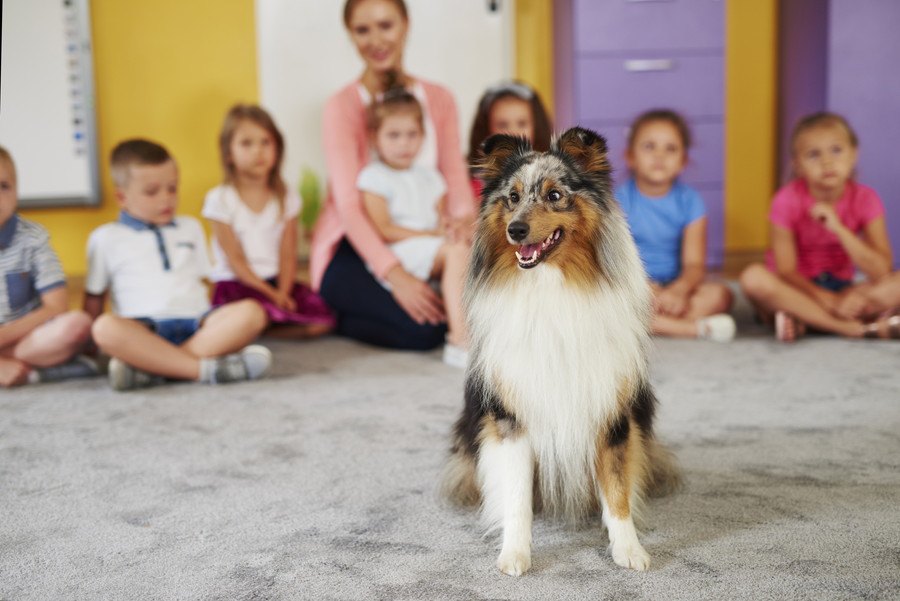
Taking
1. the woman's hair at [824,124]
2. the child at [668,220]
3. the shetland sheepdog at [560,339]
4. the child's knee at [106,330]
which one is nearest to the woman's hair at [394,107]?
the child at [668,220]

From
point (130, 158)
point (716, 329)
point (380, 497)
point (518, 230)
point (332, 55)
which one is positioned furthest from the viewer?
point (332, 55)

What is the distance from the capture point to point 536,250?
5.10 feet

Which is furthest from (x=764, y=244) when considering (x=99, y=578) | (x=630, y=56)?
(x=99, y=578)

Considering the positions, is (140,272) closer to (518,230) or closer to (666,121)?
(518,230)

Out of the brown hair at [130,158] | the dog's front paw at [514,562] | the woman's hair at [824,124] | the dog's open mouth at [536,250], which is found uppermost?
the woman's hair at [824,124]

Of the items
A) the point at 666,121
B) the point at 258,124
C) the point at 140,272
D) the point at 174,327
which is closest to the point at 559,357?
the point at 174,327

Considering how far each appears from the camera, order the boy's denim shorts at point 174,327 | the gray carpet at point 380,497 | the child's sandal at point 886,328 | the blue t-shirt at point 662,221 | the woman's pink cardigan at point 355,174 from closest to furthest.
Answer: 1. the gray carpet at point 380,497
2. the boy's denim shorts at point 174,327
3. the child's sandal at point 886,328
4. the woman's pink cardigan at point 355,174
5. the blue t-shirt at point 662,221

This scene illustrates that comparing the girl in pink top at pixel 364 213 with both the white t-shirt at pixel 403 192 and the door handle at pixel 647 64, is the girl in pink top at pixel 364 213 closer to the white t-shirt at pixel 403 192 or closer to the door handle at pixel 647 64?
the white t-shirt at pixel 403 192

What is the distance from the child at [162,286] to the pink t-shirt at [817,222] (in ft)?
7.06

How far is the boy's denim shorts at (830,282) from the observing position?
358cm

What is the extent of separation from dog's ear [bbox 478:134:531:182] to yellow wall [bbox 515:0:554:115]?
155 inches

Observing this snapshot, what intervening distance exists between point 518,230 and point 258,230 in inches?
99.2

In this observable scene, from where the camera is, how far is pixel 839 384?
272cm

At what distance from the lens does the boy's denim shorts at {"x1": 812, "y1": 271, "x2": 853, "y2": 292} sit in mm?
3576
